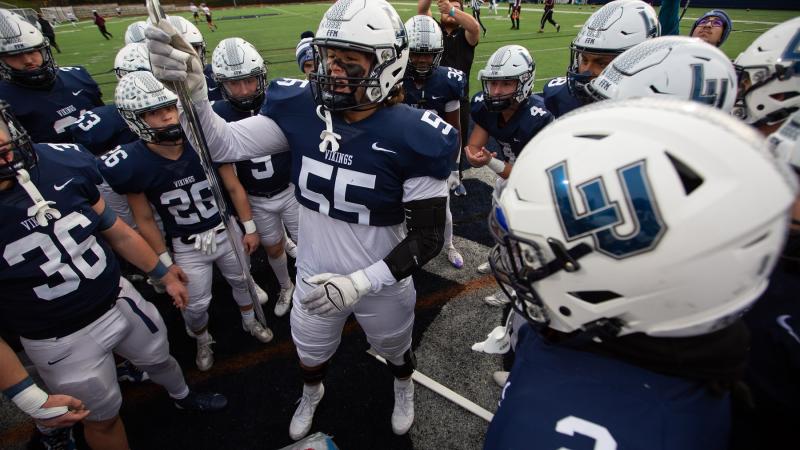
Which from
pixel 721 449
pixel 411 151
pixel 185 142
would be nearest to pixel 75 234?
pixel 185 142

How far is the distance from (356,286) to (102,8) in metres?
50.9

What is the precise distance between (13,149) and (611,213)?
2494 millimetres

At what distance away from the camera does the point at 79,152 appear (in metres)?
2.26

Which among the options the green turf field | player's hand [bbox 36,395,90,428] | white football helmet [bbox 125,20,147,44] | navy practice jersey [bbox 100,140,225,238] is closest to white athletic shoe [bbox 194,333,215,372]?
navy practice jersey [bbox 100,140,225,238]

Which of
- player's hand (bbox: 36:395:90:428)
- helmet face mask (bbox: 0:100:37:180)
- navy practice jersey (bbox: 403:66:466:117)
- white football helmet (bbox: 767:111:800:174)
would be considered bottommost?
player's hand (bbox: 36:395:90:428)

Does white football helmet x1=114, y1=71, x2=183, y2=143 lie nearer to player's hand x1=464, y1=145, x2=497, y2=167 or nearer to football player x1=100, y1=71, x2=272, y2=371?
football player x1=100, y1=71, x2=272, y2=371

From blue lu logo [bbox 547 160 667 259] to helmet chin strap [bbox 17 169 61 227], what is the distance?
→ 7.59 feet

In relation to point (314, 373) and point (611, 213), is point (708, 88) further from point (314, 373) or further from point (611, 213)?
point (314, 373)

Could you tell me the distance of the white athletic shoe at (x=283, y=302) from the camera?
12.4 ft

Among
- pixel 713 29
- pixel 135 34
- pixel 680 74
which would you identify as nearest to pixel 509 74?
pixel 680 74

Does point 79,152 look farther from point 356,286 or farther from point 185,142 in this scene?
point 356,286

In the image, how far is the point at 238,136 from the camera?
2.21 metres

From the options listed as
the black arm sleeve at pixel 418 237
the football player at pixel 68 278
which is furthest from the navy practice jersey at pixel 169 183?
the black arm sleeve at pixel 418 237

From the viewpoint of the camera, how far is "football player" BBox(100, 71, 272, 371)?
266 cm
